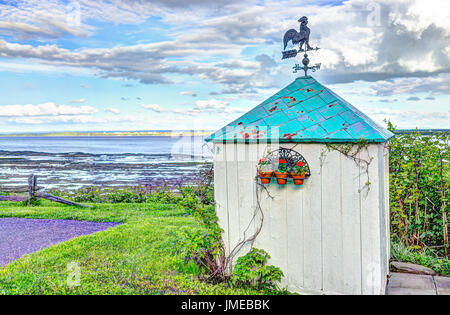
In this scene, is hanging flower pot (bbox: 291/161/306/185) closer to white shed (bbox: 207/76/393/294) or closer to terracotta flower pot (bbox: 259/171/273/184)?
white shed (bbox: 207/76/393/294)

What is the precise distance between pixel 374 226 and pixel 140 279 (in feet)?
10.7

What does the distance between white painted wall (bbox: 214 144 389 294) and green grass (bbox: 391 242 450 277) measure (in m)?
1.72

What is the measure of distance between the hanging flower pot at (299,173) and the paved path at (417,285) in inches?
79.1

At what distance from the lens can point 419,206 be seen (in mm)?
6516

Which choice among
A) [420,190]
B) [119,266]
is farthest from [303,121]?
[119,266]

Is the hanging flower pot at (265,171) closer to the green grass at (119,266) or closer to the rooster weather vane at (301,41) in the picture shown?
the green grass at (119,266)

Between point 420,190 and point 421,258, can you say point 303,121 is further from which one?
point 421,258

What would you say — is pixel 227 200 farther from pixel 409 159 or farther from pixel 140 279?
pixel 409 159

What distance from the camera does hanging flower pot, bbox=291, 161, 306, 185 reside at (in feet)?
13.7

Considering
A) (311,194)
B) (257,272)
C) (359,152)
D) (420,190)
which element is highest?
(359,152)

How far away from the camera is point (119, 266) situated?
546 centimetres

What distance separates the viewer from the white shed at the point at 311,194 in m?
4.07

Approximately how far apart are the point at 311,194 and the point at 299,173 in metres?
0.35
